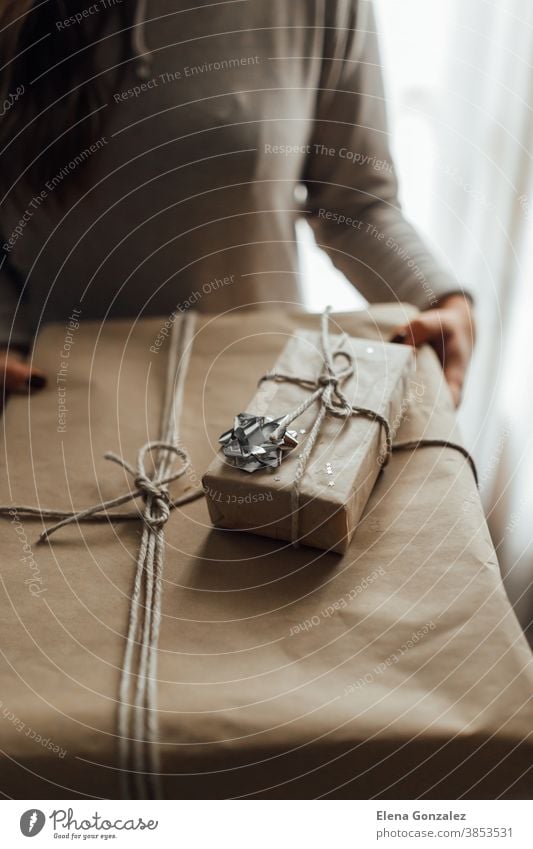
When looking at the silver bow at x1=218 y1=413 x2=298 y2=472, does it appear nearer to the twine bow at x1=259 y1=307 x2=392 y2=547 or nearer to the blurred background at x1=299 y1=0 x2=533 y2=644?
the twine bow at x1=259 y1=307 x2=392 y2=547

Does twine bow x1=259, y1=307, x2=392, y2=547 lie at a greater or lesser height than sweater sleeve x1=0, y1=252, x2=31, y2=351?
lesser

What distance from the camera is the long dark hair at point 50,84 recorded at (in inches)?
21.4

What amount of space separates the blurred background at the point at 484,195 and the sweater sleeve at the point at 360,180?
123 mm

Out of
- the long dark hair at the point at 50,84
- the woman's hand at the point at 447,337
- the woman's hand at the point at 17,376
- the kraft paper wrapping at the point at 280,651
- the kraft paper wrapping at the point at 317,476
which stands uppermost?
the long dark hair at the point at 50,84

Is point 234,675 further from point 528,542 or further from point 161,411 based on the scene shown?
point 528,542

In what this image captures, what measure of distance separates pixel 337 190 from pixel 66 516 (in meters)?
0.45

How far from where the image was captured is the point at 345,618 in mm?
404

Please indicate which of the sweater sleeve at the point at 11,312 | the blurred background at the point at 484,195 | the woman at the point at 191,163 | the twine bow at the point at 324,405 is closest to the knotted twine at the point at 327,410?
the twine bow at the point at 324,405

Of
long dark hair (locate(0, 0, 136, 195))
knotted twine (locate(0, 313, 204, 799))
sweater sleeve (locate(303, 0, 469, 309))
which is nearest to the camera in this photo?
knotted twine (locate(0, 313, 204, 799))

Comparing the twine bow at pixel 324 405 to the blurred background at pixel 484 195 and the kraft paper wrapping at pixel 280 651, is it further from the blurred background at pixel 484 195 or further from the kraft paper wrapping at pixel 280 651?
the blurred background at pixel 484 195

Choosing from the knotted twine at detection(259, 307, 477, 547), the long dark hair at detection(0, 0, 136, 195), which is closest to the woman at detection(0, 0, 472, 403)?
the long dark hair at detection(0, 0, 136, 195)

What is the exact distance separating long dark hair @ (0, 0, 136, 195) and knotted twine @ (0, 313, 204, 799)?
0.19m

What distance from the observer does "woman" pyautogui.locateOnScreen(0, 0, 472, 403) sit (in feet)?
1.93
